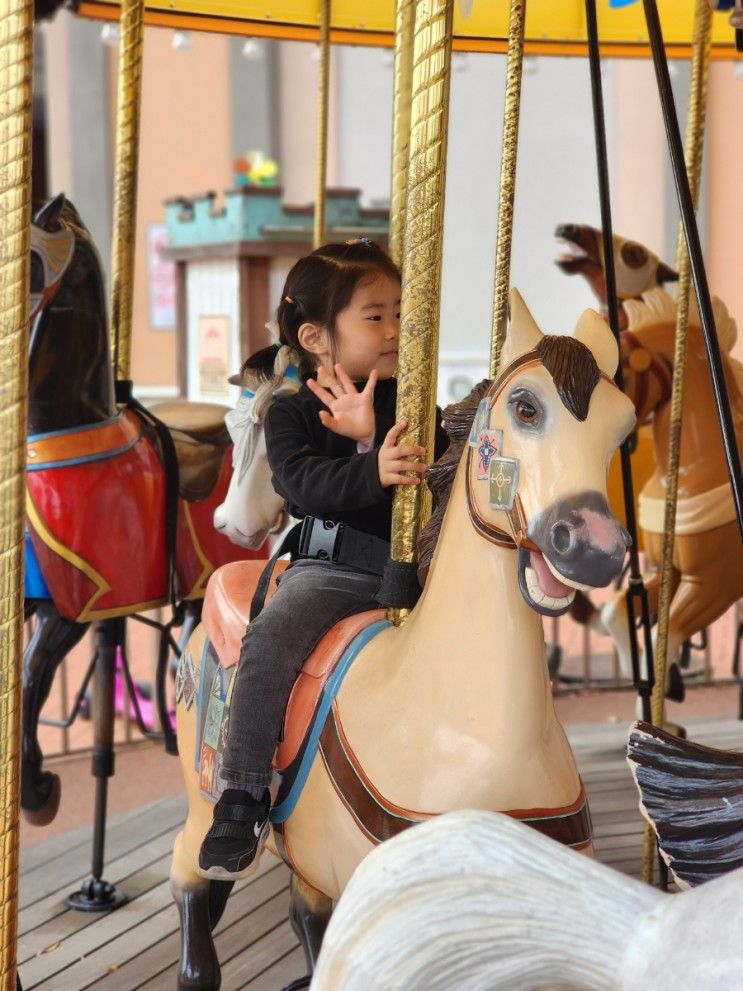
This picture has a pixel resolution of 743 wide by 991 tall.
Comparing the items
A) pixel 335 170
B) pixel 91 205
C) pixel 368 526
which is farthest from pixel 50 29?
pixel 368 526

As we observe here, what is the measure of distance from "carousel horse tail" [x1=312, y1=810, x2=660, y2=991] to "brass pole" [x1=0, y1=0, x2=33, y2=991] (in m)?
0.43

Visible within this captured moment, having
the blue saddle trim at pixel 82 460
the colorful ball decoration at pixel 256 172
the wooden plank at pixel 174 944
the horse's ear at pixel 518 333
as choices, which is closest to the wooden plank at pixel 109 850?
the wooden plank at pixel 174 944

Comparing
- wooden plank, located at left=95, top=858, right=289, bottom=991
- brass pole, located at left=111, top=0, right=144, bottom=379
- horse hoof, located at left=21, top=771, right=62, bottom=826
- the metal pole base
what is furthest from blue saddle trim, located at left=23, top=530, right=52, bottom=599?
wooden plank, located at left=95, top=858, right=289, bottom=991

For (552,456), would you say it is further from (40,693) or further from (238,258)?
(238,258)

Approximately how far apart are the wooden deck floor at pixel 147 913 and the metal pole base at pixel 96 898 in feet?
0.07

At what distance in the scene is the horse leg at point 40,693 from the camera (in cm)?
262

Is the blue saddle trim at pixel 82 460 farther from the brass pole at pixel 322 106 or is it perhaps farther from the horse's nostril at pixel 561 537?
the horse's nostril at pixel 561 537

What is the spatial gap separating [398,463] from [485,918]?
0.78 m

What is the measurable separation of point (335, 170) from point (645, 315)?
7.88 meters

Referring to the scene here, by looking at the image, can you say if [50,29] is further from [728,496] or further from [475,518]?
[475,518]

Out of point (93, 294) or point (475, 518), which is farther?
point (93, 294)

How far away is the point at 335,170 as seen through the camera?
35.9 feet

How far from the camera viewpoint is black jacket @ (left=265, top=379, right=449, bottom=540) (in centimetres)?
167

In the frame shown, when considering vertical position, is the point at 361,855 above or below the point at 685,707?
above
